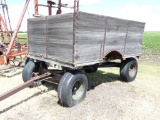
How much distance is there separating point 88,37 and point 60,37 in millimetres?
824

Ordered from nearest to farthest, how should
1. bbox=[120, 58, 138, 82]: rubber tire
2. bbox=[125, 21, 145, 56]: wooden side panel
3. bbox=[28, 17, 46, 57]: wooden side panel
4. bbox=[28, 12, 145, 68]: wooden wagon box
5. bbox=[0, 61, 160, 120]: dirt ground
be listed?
bbox=[0, 61, 160, 120]: dirt ground → bbox=[28, 12, 145, 68]: wooden wagon box → bbox=[28, 17, 46, 57]: wooden side panel → bbox=[125, 21, 145, 56]: wooden side panel → bbox=[120, 58, 138, 82]: rubber tire

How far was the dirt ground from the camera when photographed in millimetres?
4961

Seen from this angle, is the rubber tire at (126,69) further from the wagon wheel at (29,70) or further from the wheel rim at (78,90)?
the wagon wheel at (29,70)

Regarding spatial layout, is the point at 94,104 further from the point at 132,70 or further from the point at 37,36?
the point at 132,70

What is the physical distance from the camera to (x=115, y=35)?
6.48 m

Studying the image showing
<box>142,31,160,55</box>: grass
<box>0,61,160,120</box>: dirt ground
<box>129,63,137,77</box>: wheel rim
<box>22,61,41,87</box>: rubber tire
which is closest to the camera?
<box>0,61,160,120</box>: dirt ground

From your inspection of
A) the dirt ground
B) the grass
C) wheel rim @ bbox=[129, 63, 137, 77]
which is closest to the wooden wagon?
the dirt ground

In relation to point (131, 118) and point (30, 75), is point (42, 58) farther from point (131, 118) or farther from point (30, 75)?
point (131, 118)

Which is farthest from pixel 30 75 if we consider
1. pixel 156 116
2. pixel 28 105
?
pixel 156 116

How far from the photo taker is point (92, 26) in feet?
17.9

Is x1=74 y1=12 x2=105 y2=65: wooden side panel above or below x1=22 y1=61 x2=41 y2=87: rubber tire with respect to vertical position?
above

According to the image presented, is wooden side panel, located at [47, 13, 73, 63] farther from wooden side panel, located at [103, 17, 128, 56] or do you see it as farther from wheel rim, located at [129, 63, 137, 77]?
wheel rim, located at [129, 63, 137, 77]

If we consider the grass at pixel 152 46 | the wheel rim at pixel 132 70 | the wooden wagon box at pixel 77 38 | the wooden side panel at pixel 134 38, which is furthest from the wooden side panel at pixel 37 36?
the grass at pixel 152 46

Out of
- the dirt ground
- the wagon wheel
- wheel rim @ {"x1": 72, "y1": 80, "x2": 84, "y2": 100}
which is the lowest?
the dirt ground
